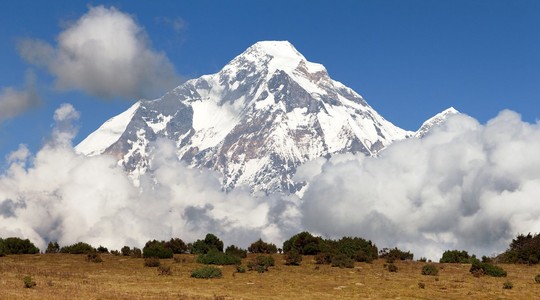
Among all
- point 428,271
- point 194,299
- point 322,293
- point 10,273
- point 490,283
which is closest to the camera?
point 194,299

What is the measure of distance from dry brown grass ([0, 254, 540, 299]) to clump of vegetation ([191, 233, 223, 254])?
726cm

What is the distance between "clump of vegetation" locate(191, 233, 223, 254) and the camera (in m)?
66.6

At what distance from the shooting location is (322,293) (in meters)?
42.9

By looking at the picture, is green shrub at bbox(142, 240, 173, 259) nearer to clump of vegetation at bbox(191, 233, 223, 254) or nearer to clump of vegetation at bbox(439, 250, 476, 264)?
clump of vegetation at bbox(191, 233, 223, 254)

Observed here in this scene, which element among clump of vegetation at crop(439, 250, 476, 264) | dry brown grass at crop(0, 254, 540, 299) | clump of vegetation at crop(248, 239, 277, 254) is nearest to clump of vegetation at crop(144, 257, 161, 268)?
dry brown grass at crop(0, 254, 540, 299)

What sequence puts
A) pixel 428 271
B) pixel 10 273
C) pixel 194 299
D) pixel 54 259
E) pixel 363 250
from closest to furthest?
pixel 194 299, pixel 10 273, pixel 428 271, pixel 54 259, pixel 363 250

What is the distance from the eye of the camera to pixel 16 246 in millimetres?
63125

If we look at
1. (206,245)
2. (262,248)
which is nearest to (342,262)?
(262,248)

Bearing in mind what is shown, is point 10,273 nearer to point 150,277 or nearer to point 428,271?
point 150,277

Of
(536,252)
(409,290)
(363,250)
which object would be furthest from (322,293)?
(536,252)

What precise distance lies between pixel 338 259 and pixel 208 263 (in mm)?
10292

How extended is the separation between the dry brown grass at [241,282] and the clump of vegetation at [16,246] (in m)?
3.00

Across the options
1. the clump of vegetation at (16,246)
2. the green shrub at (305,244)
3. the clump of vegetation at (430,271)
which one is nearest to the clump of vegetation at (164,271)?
the clump of vegetation at (16,246)

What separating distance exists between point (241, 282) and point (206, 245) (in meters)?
20.4
